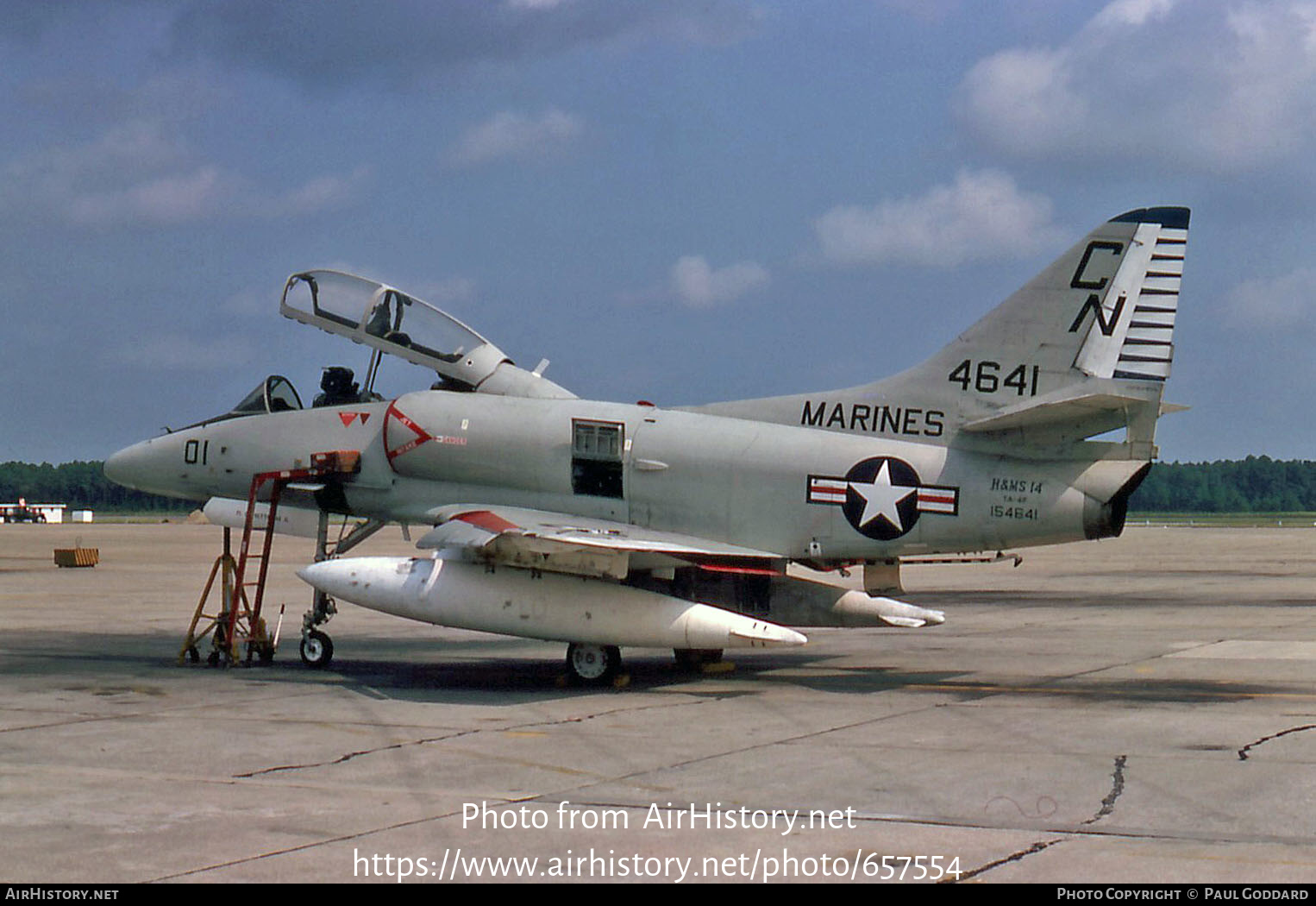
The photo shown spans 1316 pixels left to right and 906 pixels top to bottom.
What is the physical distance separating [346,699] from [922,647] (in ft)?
28.4

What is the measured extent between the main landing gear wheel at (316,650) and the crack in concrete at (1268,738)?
10.5 m

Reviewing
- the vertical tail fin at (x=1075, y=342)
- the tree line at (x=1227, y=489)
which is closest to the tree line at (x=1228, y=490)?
the tree line at (x=1227, y=489)

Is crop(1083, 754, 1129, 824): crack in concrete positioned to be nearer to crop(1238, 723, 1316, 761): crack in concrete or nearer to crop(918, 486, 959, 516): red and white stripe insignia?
crop(1238, 723, 1316, 761): crack in concrete

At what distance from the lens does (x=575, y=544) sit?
1426 centimetres

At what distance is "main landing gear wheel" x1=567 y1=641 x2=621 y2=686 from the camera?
15.2 meters

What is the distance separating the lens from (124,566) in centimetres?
4403

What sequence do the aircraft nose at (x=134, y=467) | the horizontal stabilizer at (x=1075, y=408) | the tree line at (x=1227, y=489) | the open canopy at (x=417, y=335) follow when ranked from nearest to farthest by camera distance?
the horizontal stabilizer at (x=1075, y=408) → the open canopy at (x=417, y=335) → the aircraft nose at (x=134, y=467) → the tree line at (x=1227, y=489)

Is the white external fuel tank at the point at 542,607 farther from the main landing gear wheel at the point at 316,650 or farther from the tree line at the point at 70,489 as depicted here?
the tree line at the point at 70,489

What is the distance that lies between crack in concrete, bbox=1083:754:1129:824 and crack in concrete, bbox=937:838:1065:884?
2.18 feet

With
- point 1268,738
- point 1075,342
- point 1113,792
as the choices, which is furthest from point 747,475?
point 1113,792

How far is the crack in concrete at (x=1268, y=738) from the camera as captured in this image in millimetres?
10609

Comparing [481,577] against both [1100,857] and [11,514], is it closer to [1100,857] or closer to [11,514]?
[1100,857]

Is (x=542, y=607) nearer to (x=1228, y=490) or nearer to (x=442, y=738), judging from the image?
(x=442, y=738)

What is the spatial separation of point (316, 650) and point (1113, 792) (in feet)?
34.8
